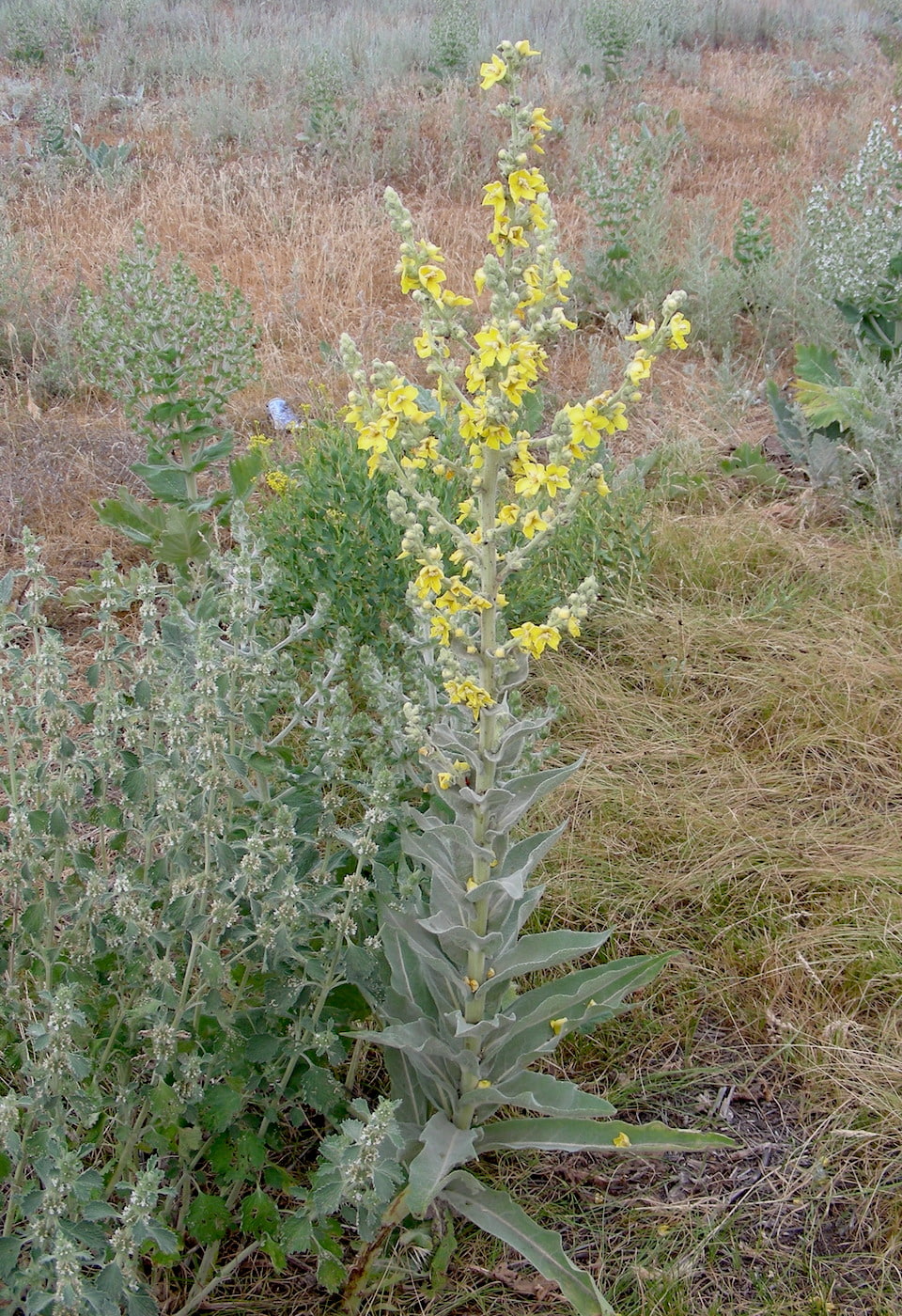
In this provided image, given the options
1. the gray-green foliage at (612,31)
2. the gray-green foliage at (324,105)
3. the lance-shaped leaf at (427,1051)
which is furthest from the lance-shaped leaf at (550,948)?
the gray-green foliage at (612,31)

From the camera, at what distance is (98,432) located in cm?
479

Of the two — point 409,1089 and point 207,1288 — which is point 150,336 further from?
point 207,1288

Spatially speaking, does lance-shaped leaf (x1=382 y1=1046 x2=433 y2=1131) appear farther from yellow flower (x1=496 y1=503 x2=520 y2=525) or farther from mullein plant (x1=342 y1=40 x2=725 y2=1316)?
yellow flower (x1=496 y1=503 x2=520 y2=525)

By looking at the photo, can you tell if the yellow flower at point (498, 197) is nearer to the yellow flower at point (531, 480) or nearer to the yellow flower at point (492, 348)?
the yellow flower at point (492, 348)

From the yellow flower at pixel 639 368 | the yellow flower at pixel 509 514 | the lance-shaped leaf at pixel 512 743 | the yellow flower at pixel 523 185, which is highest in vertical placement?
the yellow flower at pixel 523 185

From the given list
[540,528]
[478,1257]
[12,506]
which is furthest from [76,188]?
[478,1257]

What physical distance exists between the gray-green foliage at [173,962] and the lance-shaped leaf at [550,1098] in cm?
28

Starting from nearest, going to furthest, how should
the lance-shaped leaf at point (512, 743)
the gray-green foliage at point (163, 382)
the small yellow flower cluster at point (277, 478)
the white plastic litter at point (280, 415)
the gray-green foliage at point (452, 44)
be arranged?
the lance-shaped leaf at point (512, 743) < the gray-green foliage at point (163, 382) < the small yellow flower cluster at point (277, 478) < the white plastic litter at point (280, 415) < the gray-green foliage at point (452, 44)

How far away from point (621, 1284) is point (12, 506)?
11.8ft

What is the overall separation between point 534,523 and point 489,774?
1.38 ft

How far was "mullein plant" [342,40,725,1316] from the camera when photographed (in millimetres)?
1561

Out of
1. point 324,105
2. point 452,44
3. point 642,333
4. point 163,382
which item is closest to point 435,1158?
point 642,333

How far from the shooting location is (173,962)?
179 cm

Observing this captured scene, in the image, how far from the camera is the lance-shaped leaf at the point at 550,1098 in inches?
70.4
